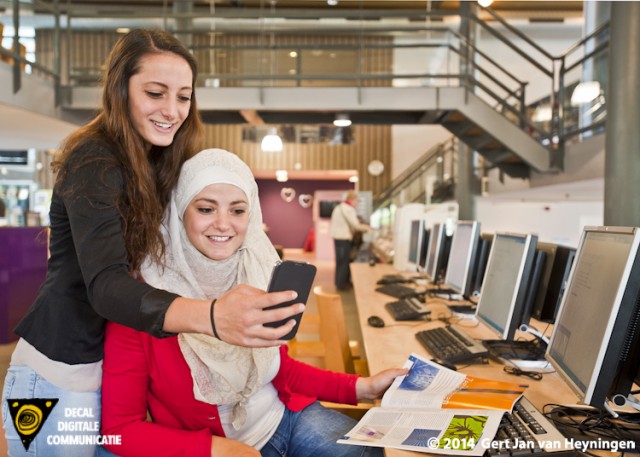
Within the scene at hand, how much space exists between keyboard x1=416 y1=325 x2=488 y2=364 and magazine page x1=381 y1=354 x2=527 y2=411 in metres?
0.39

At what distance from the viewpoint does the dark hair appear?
1.45 m

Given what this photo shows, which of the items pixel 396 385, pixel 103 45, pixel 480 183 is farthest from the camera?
pixel 480 183

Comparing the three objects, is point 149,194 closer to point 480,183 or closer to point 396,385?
point 396,385

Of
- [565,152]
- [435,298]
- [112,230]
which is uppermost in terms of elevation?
[565,152]

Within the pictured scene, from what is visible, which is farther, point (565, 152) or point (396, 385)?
point (565, 152)

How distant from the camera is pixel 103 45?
7281mm

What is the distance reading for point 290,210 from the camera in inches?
798

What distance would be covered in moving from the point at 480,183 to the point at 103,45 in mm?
7033

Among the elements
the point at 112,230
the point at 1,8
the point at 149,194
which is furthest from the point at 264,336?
the point at 1,8

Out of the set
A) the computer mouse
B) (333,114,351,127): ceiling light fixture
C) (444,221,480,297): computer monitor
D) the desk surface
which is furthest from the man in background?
the computer mouse

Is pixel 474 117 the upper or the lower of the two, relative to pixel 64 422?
upper

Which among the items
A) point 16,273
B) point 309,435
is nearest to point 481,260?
point 309,435

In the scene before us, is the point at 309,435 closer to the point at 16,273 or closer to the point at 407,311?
the point at 407,311

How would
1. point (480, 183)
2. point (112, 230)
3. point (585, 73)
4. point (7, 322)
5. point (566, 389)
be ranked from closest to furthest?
point (112, 230), point (566, 389), point (7, 322), point (585, 73), point (480, 183)
